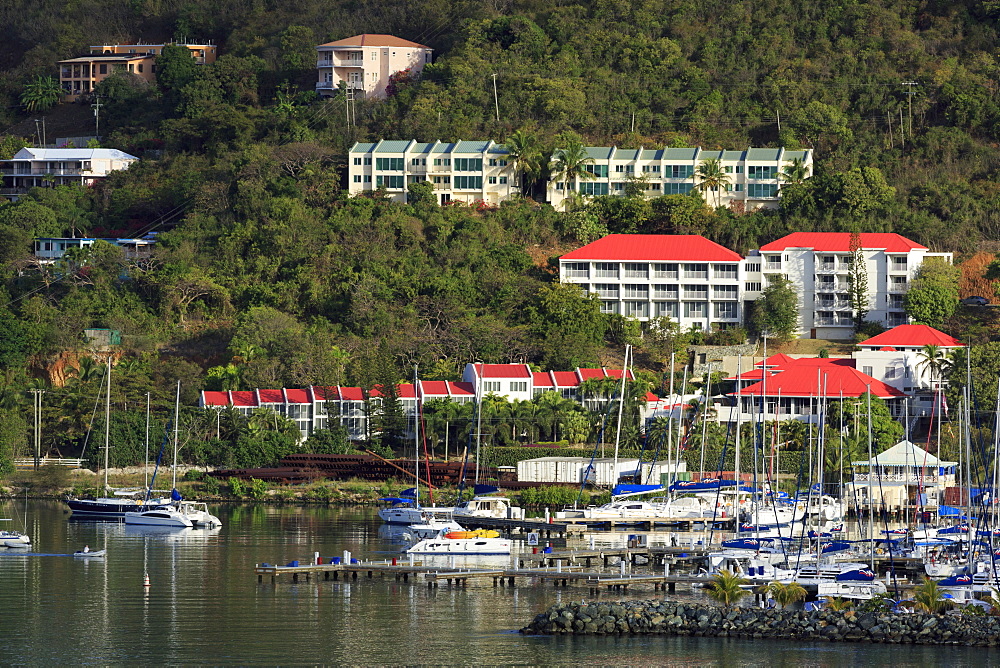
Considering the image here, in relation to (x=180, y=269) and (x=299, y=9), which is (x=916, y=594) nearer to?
(x=180, y=269)

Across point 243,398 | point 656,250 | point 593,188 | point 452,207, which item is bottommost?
point 243,398

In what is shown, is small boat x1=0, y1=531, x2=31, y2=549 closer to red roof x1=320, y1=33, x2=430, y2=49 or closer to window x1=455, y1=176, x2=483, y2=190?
window x1=455, y1=176, x2=483, y2=190

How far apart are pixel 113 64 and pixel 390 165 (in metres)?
43.0

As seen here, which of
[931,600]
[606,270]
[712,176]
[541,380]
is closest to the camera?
[931,600]

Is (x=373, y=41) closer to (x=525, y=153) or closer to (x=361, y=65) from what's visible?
(x=361, y=65)

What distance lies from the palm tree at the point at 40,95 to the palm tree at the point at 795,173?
6458cm

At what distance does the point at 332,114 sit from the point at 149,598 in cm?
7463

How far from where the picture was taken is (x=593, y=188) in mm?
121812

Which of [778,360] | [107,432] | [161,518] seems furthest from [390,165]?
[161,518]

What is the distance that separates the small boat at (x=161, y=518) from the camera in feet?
276

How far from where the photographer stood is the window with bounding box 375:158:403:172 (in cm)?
12369

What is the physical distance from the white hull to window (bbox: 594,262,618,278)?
133 ft

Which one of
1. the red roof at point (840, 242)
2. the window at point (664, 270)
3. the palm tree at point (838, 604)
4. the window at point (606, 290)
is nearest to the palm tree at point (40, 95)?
the window at point (606, 290)

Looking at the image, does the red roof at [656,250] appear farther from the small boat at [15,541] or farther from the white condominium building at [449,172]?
the small boat at [15,541]
